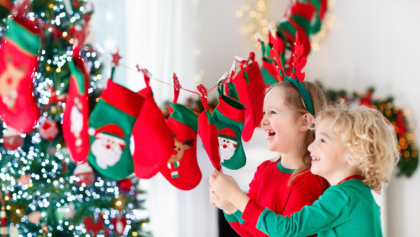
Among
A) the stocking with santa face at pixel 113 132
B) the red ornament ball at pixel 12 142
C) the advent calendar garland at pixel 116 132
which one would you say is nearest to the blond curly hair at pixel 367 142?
the advent calendar garland at pixel 116 132

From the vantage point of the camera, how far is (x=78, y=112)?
4.02 ft

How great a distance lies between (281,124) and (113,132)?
0.55 meters

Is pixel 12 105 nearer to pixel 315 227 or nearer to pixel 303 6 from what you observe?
pixel 315 227

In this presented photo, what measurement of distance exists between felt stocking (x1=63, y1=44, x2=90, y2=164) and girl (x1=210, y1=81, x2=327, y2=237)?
1.53ft

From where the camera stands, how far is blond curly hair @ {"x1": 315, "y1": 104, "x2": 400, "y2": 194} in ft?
3.38

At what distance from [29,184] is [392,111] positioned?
8.07 ft

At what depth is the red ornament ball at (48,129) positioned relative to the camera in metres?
1.92

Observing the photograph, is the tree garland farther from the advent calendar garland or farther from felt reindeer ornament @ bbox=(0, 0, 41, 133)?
felt reindeer ornament @ bbox=(0, 0, 41, 133)

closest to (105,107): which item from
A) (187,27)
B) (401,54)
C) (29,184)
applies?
(29,184)

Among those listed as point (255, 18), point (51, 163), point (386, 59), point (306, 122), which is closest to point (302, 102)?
point (306, 122)

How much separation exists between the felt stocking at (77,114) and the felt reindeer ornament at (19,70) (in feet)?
0.86

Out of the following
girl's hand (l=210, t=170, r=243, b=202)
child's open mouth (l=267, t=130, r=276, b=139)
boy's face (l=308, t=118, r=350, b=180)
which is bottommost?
girl's hand (l=210, t=170, r=243, b=202)

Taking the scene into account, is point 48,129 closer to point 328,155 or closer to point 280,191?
point 280,191

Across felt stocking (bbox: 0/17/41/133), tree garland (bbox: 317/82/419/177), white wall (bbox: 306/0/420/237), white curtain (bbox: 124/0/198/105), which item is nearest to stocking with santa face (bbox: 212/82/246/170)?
felt stocking (bbox: 0/17/41/133)
